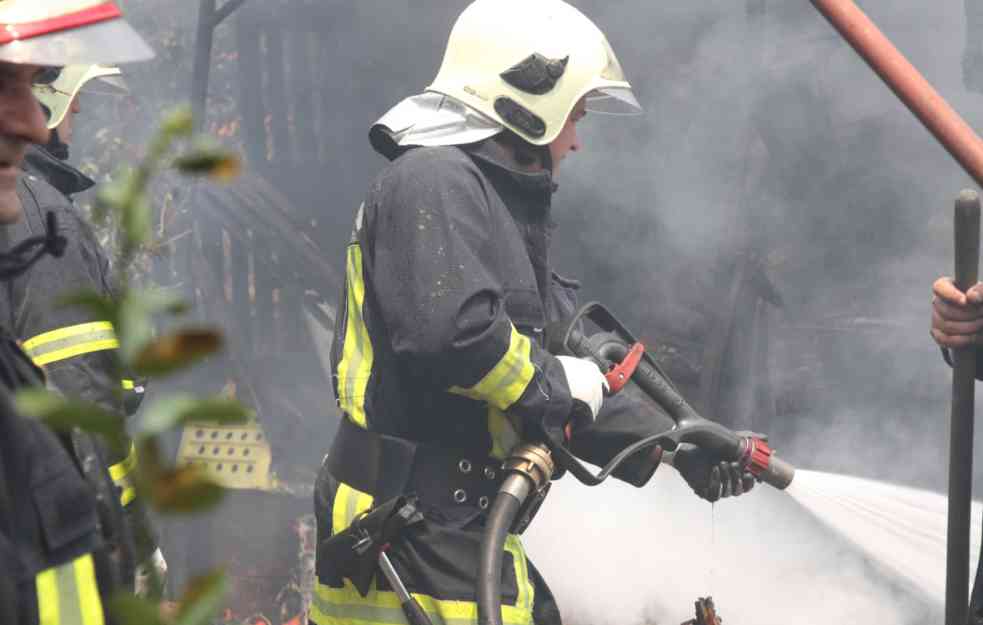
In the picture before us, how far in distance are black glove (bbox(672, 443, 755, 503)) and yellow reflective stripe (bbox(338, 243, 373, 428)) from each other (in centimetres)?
97

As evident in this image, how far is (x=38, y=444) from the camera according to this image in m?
1.46

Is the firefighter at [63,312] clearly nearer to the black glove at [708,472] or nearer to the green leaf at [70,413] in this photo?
the black glove at [708,472]

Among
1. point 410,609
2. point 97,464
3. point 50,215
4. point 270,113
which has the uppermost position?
point 270,113

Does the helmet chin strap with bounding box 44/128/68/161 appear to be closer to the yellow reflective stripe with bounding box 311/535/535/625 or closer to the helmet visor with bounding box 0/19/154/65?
the yellow reflective stripe with bounding box 311/535/535/625

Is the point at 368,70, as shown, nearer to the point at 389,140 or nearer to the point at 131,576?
the point at 389,140

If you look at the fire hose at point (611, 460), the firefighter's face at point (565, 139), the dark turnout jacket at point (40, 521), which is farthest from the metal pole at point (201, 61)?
the dark turnout jacket at point (40, 521)

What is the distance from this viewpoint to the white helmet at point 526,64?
3.62 meters

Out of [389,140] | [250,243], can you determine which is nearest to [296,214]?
[250,243]

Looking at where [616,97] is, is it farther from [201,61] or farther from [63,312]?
[201,61]

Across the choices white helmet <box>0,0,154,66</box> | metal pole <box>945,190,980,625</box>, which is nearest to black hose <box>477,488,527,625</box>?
metal pole <box>945,190,980,625</box>

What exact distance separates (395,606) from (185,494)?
265cm

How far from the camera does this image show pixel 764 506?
620cm

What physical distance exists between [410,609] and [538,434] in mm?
505

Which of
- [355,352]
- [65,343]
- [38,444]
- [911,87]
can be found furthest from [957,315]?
[38,444]
